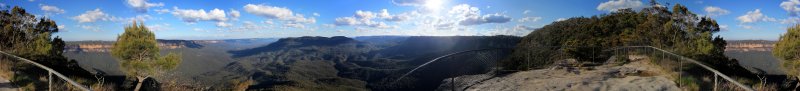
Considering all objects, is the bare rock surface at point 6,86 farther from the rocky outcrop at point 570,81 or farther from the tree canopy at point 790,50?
the tree canopy at point 790,50

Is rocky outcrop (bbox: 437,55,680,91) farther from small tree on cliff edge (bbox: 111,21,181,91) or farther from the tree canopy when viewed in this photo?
small tree on cliff edge (bbox: 111,21,181,91)

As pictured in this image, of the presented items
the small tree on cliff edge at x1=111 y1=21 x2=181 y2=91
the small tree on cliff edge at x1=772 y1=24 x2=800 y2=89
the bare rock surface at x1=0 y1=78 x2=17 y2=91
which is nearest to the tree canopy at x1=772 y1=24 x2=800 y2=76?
the small tree on cliff edge at x1=772 y1=24 x2=800 y2=89

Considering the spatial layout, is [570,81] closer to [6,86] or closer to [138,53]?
[6,86]

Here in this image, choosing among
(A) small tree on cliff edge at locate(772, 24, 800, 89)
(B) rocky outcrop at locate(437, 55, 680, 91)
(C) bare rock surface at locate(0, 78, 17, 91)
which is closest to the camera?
(B) rocky outcrop at locate(437, 55, 680, 91)

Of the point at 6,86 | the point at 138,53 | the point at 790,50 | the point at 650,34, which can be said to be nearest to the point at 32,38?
the point at 138,53

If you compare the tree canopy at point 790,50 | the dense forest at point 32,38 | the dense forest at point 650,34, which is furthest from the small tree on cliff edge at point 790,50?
the dense forest at point 32,38
